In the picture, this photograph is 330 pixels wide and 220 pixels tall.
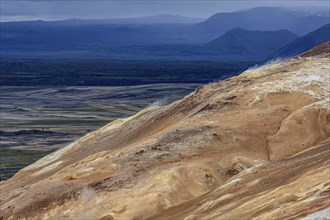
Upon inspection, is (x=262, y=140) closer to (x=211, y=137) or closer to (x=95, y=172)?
(x=211, y=137)

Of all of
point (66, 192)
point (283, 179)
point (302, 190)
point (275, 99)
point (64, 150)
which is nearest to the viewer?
point (302, 190)

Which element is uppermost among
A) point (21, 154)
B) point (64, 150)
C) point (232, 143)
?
point (232, 143)

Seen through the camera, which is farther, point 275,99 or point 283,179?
point 275,99

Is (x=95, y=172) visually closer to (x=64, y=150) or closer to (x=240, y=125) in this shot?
(x=240, y=125)

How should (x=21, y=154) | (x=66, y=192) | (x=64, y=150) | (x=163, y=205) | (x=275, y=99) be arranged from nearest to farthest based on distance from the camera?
(x=163, y=205), (x=66, y=192), (x=275, y=99), (x=64, y=150), (x=21, y=154)

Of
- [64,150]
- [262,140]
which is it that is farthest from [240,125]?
[64,150]

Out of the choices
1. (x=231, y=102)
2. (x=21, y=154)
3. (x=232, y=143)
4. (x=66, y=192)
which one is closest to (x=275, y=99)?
(x=231, y=102)

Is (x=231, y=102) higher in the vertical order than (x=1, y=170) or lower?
higher
